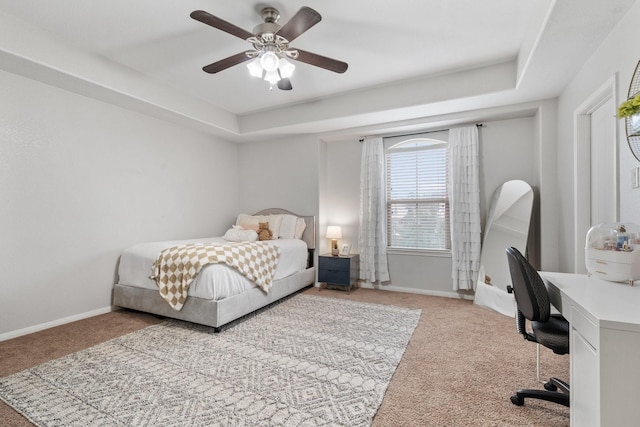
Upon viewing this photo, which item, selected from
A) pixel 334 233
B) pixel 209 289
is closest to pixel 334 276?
pixel 334 233

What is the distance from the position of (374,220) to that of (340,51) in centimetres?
235

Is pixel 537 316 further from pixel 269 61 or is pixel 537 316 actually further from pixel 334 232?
pixel 334 232

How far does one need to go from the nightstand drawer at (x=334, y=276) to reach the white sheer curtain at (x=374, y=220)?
364 millimetres

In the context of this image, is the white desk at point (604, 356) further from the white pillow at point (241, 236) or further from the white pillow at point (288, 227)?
the white pillow at point (288, 227)

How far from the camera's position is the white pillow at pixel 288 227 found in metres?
4.57

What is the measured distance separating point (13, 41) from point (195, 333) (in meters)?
2.82

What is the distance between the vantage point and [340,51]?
284 centimetres

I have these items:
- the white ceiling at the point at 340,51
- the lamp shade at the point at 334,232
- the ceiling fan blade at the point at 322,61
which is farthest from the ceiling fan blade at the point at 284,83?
the lamp shade at the point at 334,232

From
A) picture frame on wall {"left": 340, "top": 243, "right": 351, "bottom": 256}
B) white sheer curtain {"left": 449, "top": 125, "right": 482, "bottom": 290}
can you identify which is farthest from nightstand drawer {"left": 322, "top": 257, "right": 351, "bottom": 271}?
white sheer curtain {"left": 449, "top": 125, "right": 482, "bottom": 290}

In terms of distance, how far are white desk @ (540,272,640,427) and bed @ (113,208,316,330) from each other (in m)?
2.52

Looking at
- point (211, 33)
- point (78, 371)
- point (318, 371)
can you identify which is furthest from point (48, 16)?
point (318, 371)

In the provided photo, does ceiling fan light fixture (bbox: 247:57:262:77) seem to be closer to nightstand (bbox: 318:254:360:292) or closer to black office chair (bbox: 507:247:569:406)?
black office chair (bbox: 507:247:569:406)

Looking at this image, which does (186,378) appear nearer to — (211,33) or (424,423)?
(424,423)

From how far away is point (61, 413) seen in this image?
167 cm
